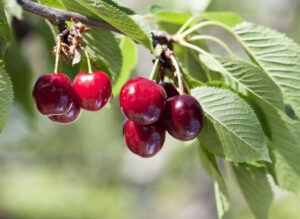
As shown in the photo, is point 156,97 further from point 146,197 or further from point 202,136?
point 146,197

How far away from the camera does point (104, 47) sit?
1.37m

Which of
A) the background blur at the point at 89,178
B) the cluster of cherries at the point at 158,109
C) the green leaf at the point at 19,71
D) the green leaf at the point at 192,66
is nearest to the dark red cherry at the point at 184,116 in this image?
the cluster of cherries at the point at 158,109

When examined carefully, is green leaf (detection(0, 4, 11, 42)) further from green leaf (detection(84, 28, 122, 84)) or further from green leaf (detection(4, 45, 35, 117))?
green leaf (detection(4, 45, 35, 117))

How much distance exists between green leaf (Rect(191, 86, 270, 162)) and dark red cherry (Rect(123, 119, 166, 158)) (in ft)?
0.48

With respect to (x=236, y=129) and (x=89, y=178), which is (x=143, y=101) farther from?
(x=89, y=178)

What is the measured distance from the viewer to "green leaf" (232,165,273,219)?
1334 mm

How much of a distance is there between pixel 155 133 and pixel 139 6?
833 cm

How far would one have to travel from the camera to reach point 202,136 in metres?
1.11

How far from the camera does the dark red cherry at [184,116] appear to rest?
39.2 inches

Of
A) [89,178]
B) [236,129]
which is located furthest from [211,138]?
[89,178]

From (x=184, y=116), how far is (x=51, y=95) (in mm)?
348

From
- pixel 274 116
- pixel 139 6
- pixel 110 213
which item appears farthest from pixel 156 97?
pixel 110 213

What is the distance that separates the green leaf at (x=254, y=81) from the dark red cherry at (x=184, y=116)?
24 cm

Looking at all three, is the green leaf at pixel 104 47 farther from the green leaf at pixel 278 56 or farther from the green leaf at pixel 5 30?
the green leaf at pixel 278 56
